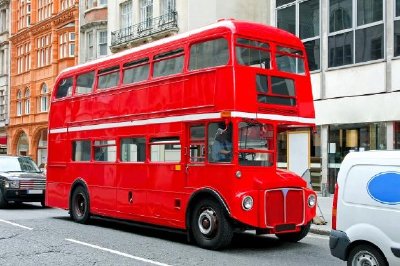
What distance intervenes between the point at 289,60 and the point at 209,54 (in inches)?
64.7

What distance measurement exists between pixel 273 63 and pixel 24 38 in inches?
1628

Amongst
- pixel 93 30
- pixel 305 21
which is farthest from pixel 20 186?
pixel 93 30

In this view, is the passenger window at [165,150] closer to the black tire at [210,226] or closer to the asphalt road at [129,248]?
the black tire at [210,226]

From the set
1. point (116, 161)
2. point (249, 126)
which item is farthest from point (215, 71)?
point (116, 161)

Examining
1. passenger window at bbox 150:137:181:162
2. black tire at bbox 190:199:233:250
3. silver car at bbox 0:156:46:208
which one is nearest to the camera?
black tire at bbox 190:199:233:250

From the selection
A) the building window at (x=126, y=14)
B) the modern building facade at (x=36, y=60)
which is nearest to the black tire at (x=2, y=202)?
the building window at (x=126, y=14)

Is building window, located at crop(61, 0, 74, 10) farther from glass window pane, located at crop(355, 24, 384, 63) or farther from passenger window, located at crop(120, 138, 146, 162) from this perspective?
passenger window, located at crop(120, 138, 146, 162)

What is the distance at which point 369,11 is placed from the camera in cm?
1981

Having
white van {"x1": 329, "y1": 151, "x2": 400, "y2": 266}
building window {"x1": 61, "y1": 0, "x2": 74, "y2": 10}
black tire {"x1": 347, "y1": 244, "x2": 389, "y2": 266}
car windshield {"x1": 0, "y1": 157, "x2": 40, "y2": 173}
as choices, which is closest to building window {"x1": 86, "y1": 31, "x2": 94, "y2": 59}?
building window {"x1": 61, "y1": 0, "x2": 74, "y2": 10}

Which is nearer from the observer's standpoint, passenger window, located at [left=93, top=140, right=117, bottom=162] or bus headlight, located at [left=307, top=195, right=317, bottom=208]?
bus headlight, located at [left=307, top=195, right=317, bottom=208]

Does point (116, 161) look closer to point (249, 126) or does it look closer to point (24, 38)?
point (249, 126)

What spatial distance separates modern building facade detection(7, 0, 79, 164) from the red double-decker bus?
27.5 meters

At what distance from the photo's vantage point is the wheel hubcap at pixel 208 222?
1029 cm

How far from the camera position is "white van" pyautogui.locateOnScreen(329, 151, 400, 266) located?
6.98 metres
